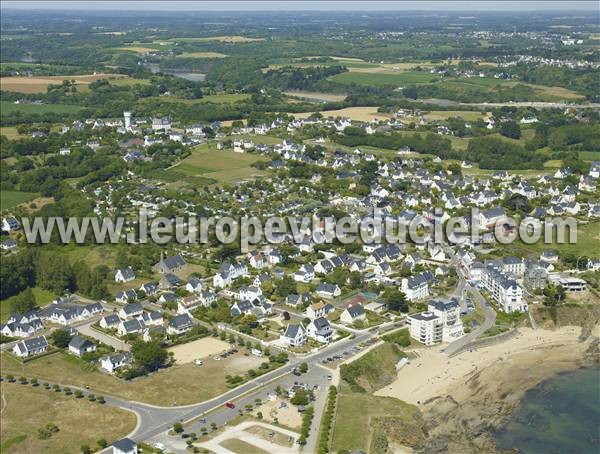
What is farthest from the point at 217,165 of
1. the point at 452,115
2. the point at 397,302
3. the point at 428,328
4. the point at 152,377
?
the point at 152,377

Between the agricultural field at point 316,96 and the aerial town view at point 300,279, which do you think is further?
the agricultural field at point 316,96

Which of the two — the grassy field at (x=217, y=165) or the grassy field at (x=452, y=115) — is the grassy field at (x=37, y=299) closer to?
the grassy field at (x=217, y=165)

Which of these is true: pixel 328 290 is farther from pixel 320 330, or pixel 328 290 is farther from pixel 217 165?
pixel 217 165

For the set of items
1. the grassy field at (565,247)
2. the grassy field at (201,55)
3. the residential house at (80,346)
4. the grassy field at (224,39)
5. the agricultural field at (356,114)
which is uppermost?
the grassy field at (224,39)

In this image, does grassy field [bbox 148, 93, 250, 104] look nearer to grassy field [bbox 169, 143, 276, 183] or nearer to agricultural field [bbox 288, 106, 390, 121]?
agricultural field [bbox 288, 106, 390, 121]

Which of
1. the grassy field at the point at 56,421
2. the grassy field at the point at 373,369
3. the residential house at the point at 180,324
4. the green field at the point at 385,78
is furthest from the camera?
the green field at the point at 385,78

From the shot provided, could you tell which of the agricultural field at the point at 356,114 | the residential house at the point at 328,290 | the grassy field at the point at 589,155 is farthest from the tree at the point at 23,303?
the agricultural field at the point at 356,114

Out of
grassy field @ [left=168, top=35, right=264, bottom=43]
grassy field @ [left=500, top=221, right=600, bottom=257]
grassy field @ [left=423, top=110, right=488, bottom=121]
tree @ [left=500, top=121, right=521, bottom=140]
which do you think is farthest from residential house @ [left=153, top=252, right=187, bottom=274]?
grassy field @ [left=168, top=35, right=264, bottom=43]

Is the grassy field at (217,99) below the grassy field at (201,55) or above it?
below
